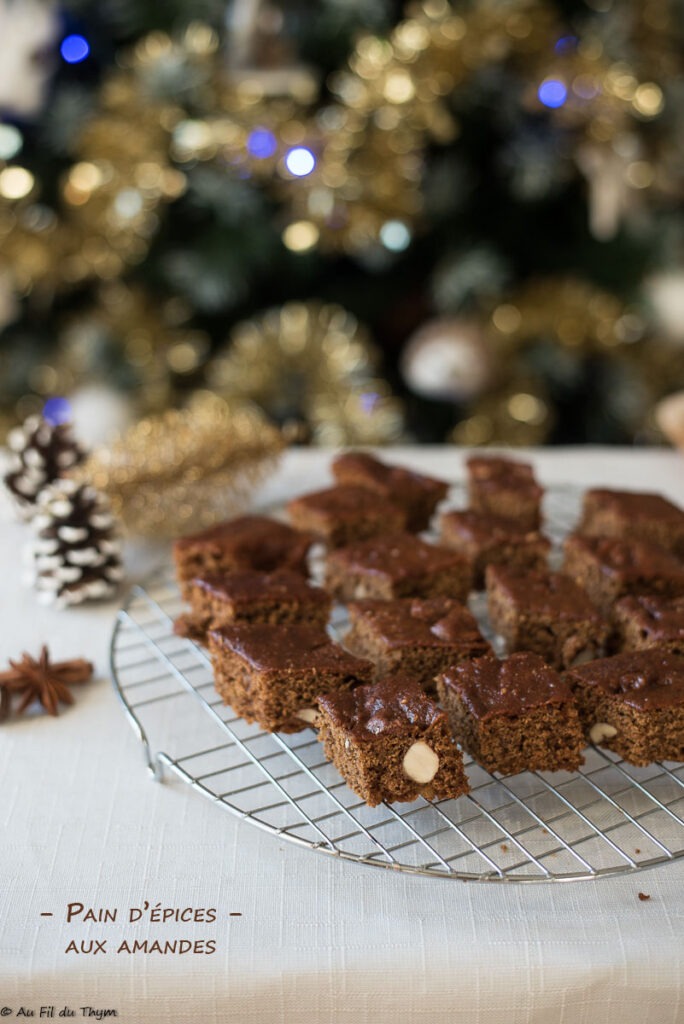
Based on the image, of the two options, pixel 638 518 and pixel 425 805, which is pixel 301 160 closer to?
Answer: pixel 638 518

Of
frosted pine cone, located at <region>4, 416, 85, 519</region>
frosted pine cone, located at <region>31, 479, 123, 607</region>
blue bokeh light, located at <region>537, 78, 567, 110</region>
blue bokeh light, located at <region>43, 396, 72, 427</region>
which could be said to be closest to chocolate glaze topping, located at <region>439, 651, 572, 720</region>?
frosted pine cone, located at <region>31, 479, 123, 607</region>

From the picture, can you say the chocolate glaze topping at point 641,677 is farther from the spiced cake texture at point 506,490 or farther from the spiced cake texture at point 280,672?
the spiced cake texture at point 506,490

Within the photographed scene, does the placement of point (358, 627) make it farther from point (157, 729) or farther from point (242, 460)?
point (242, 460)

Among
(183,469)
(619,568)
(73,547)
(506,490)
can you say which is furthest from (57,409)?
(619,568)

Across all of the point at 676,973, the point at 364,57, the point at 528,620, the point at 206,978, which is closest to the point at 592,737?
the point at 528,620

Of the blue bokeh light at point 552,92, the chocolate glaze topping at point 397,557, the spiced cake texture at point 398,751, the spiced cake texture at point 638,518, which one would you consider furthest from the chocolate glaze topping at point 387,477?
the blue bokeh light at point 552,92

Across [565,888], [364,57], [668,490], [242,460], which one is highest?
[364,57]
